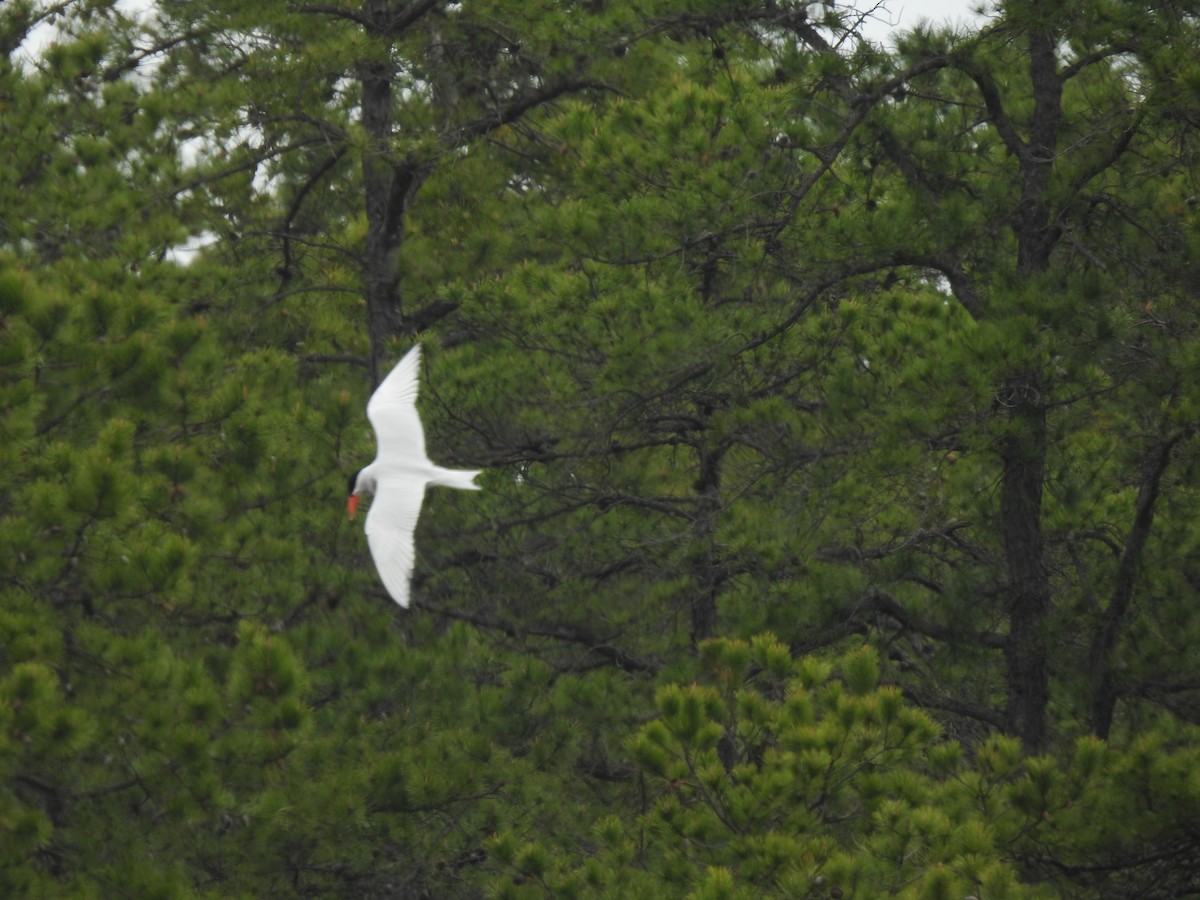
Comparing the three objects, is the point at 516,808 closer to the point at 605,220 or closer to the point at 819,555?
the point at 819,555

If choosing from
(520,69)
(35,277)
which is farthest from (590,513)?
(35,277)

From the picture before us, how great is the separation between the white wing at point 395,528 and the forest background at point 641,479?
0.40 m

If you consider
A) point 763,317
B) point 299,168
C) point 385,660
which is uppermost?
point 299,168

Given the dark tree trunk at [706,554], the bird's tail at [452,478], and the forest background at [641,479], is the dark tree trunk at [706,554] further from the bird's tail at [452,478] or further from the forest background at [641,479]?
the bird's tail at [452,478]

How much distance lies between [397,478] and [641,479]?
2286mm

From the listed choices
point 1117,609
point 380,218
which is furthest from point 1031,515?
point 380,218

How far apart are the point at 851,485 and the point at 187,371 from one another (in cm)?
283

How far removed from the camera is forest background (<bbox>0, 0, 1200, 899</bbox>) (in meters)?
5.77

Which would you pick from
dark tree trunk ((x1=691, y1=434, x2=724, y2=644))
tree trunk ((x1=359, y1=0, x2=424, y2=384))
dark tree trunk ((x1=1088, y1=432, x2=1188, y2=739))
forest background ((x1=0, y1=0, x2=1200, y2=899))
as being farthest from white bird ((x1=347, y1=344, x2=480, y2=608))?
dark tree trunk ((x1=1088, y1=432, x2=1188, y2=739))

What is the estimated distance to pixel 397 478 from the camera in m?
7.64

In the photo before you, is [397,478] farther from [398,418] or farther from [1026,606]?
[1026,606]

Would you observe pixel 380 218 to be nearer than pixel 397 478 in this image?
No

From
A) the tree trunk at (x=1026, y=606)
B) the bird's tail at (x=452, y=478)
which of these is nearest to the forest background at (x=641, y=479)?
the tree trunk at (x=1026, y=606)

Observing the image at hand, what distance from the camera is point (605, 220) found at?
7617 millimetres
